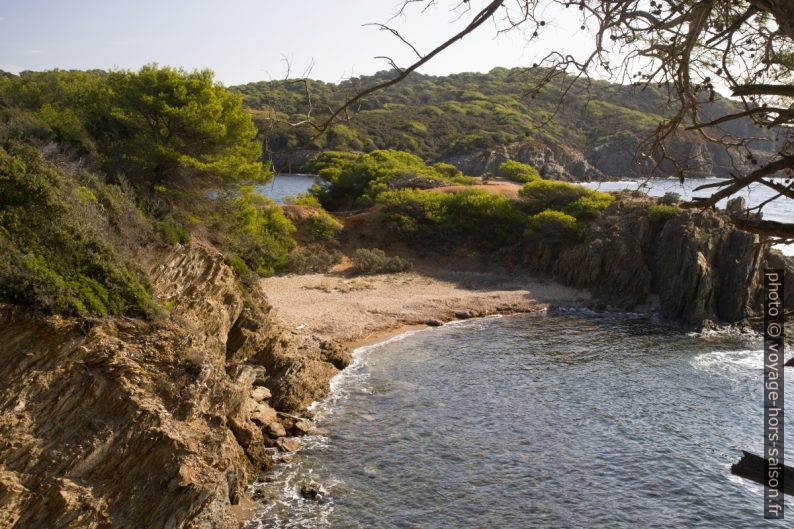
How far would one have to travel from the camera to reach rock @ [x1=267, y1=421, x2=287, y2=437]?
15592 millimetres

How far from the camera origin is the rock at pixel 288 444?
49.6 feet

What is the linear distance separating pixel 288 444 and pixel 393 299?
16.6 meters

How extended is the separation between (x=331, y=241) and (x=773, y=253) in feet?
77.4

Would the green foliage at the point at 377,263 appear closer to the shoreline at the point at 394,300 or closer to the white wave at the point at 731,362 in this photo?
the shoreline at the point at 394,300

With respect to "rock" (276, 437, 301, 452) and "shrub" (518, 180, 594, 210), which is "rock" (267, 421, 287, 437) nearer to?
"rock" (276, 437, 301, 452)

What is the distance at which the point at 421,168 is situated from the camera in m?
55.0

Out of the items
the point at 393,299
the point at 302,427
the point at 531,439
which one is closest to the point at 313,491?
the point at 302,427

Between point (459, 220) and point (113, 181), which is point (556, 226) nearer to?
point (459, 220)

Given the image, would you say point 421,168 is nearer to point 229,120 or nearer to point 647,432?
point 229,120

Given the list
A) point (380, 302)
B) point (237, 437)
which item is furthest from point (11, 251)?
point (380, 302)

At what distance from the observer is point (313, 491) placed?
13.1 meters

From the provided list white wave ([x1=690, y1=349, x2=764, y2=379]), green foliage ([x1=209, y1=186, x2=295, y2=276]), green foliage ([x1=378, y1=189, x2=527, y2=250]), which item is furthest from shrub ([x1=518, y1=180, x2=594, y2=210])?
white wave ([x1=690, y1=349, x2=764, y2=379])

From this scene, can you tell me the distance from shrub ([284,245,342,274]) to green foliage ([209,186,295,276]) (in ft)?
2.10

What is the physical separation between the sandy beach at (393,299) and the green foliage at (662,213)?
5.95 meters
